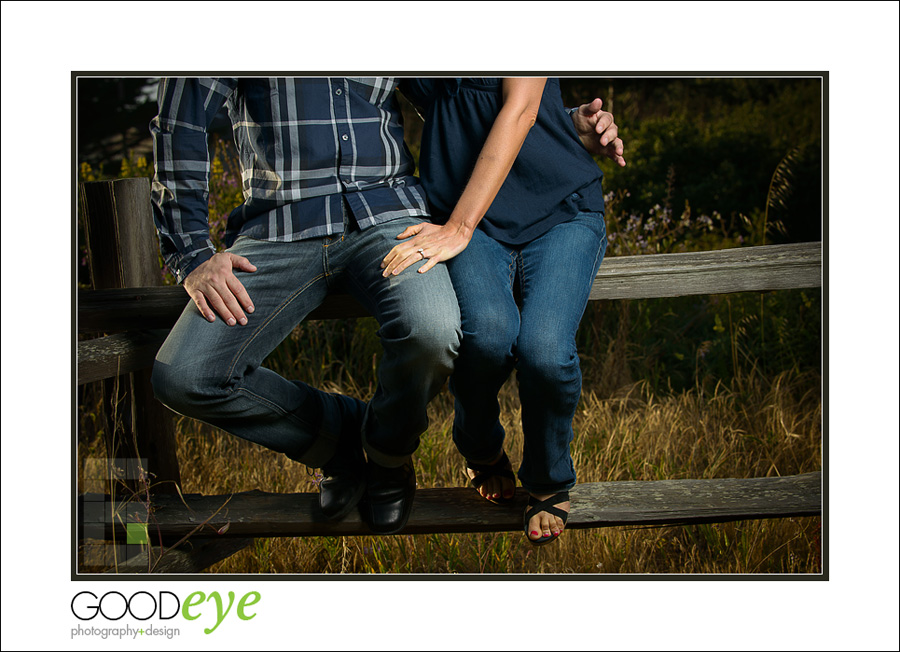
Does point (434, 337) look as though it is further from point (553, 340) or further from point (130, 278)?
point (130, 278)

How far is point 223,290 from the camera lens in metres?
1.83

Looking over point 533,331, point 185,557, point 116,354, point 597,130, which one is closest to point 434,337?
point 533,331

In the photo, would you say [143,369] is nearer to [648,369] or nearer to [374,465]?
[374,465]

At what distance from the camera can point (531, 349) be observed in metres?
1.74

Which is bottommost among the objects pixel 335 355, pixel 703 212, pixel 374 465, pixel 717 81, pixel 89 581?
pixel 89 581

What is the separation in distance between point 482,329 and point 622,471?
1.39 m

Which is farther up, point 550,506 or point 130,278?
point 130,278

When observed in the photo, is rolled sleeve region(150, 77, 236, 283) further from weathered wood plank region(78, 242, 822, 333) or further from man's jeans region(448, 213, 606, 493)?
man's jeans region(448, 213, 606, 493)

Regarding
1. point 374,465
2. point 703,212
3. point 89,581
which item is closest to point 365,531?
point 374,465

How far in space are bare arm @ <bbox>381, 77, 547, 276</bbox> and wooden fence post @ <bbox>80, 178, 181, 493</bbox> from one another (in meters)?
1.03

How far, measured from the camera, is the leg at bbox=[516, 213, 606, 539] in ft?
5.74

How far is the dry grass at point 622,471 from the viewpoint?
2.45m

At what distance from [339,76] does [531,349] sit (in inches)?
35.4

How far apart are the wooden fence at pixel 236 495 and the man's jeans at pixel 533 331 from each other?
10.1 inches
